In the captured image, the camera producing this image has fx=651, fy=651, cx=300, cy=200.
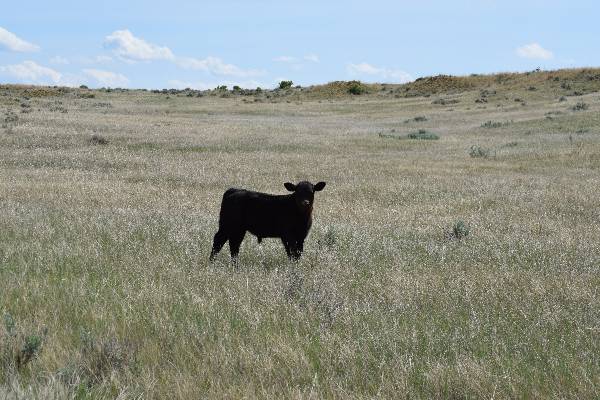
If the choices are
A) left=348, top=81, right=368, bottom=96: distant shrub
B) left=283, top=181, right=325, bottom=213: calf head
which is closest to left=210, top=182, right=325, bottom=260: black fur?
left=283, top=181, right=325, bottom=213: calf head

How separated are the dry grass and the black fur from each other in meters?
0.38

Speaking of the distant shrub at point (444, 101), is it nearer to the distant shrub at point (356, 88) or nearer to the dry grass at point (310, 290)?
the distant shrub at point (356, 88)

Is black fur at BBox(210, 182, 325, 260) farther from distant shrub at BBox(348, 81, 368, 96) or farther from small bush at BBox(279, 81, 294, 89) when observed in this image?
small bush at BBox(279, 81, 294, 89)

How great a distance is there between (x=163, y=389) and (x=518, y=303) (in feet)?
12.7

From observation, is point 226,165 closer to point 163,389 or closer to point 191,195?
point 191,195

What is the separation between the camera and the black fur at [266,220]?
8414 millimetres

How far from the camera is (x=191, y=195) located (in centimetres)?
1548

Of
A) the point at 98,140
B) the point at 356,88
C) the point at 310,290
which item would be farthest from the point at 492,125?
the point at 356,88

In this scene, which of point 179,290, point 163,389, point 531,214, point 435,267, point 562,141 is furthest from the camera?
point 562,141

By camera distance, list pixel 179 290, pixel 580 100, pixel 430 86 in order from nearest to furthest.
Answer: pixel 179 290
pixel 580 100
pixel 430 86

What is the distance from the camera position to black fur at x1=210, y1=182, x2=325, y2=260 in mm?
8414

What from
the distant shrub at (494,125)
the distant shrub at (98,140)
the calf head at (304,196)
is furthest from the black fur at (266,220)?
the distant shrub at (494,125)

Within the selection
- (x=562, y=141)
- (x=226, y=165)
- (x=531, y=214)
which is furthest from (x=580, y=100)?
(x=531, y=214)

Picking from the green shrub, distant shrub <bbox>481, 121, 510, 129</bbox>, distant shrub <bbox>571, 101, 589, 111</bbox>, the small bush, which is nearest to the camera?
distant shrub <bbox>481, 121, 510, 129</bbox>
